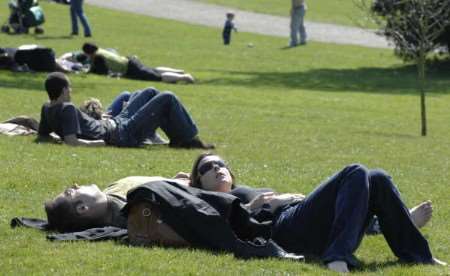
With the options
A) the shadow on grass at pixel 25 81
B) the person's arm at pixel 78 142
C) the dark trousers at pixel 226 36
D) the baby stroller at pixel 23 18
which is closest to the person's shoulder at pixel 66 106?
the person's arm at pixel 78 142

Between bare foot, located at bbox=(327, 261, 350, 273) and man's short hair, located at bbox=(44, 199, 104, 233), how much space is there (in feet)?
6.69

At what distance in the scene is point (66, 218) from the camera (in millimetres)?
8688

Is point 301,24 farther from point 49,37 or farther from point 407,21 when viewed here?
point 407,21

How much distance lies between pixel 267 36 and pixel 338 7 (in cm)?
1263

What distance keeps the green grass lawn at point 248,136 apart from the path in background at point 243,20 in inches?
134

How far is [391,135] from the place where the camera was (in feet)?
65.1

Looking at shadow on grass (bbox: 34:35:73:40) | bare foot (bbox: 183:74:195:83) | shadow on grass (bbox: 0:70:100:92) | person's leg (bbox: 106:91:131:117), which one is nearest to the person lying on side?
person's leg (bbox: 106:91:131:117)

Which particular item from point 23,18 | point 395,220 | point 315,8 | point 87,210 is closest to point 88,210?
point 87,210

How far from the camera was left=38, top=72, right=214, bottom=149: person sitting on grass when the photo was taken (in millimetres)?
13812

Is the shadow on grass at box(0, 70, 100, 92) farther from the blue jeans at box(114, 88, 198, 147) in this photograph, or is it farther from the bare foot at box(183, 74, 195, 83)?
the blue jeans at box(114, 88, 198, 147)

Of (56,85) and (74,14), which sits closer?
(56,85)

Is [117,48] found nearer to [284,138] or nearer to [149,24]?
[149,24]

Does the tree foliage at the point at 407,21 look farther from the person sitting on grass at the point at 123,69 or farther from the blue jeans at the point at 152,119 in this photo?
the blue jeans at the point at 152,119

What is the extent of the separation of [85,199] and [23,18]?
28.2 metres
